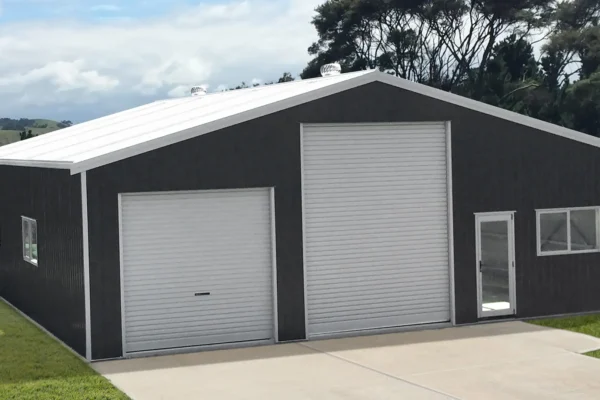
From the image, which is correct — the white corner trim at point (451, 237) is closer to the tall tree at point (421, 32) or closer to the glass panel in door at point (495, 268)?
the glass panel in door at point (495, 268)

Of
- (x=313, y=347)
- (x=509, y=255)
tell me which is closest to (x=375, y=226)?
(x=313, y=347)

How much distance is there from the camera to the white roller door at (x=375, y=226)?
51.1ft

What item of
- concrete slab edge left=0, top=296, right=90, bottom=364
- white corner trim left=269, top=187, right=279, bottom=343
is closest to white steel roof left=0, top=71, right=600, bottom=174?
white corner trim left=269, top=187, right=279, bottom=343

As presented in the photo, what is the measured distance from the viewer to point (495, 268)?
1692cm

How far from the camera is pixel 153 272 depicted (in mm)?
14422

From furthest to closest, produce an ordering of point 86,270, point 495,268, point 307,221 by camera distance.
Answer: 1. point 495,268
2. point 307,221
3. point 86,270

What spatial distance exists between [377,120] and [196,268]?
3.75 meters

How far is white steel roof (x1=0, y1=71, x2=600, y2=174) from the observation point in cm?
1428

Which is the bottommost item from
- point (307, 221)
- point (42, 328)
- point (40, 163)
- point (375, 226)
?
point (42, 328)

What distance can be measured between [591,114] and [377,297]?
3563cm

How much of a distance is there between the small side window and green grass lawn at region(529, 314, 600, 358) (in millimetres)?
8647

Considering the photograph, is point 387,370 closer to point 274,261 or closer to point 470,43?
point 274,261

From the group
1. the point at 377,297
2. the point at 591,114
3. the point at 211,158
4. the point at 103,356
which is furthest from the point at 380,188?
the point at 591,114

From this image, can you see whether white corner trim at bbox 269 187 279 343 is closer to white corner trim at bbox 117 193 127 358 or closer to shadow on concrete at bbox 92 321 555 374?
shadow on concrete at bbox 92 321 555 374
